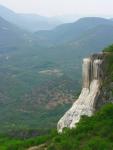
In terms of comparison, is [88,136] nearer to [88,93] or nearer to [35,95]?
[88,93]

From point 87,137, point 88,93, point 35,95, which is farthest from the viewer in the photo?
point 35,95

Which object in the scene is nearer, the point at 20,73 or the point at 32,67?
the point at 20,73

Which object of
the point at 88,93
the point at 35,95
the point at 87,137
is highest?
the point at 88,93

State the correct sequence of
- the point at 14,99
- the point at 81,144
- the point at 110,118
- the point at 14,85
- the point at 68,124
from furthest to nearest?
the point at 14,85 → the point at 14,99 → the point at 68,124 → the point at 110,118 → the point at 81,144

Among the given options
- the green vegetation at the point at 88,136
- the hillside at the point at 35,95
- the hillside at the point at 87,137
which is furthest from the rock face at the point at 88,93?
the hillside at the point at 35,95

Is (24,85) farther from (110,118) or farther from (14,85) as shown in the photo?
(110,118)

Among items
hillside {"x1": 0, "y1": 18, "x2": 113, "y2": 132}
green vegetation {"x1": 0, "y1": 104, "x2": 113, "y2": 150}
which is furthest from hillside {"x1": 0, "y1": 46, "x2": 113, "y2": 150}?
hillside {"x1": 0, "y1": 18, "x2": 113, "y2": 132}

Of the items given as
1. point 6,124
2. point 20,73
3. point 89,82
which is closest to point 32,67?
point 20,73

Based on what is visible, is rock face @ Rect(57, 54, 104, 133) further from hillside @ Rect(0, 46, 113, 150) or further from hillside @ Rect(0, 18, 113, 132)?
hillside @ Rect(0, 18, 113, 132)

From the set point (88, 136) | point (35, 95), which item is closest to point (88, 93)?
point (88, 136)
